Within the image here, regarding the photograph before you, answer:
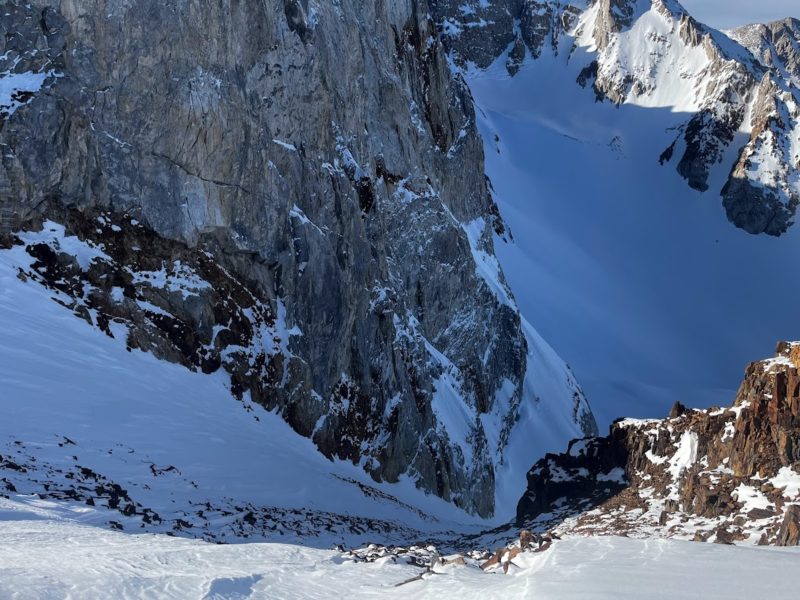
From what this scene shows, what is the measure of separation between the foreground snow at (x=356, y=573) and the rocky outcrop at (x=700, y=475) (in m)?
6.79

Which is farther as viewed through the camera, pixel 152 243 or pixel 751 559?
pixel 152 243

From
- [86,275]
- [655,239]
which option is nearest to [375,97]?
[86,275]

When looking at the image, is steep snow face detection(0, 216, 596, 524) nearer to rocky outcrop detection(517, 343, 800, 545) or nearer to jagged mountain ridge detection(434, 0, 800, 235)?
rocky outcrop detection(517, 343, 800, 545)

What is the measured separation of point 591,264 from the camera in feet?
403

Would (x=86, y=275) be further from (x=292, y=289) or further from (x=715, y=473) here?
(x=715, y=473)

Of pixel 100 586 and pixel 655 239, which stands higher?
pixel 655 239

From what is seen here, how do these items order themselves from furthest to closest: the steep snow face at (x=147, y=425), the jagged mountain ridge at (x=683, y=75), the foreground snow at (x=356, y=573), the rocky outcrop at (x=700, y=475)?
1. the jagged mountain ridge at (x=683, y=75)
2. the rocky outcrop at (x=700, y=475)
3. the steep snow face at (x=147, y=425)
4. the foreground snow at (x=356, y=573)

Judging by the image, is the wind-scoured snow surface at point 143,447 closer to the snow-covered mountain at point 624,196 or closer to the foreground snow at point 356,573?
the foreground snow at point 356,573

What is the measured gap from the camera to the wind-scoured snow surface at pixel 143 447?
62.0 ft

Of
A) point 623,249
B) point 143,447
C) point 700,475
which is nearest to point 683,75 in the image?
point 623,249

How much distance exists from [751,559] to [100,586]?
24.4 feet

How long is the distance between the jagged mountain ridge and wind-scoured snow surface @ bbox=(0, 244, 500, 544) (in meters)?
112

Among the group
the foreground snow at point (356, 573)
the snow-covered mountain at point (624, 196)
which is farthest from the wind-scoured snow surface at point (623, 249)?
the foreground snow at point (356, 573)

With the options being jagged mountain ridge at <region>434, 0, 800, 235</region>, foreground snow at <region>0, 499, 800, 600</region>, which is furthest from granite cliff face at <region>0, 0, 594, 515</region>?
jagged mountain ridge at <region>434, 0, 800, 235</region>
